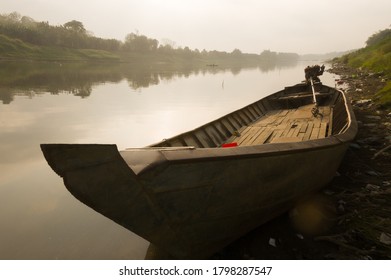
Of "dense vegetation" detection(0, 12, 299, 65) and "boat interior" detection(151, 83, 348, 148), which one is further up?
"dense vegetation" detection(0, 12, 299, 65)

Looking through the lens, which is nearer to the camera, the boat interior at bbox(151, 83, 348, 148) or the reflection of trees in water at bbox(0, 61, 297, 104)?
the boat interior at bbox(151, 83, 348, 148)

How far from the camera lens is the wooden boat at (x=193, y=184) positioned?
2.99 m

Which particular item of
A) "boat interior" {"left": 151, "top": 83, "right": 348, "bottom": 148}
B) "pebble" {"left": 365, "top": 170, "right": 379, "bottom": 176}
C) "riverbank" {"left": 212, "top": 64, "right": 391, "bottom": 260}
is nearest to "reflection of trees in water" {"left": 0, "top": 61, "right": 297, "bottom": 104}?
"boat interior" {"left": 151, "top": 83, "right": 348, "bottom": 148}

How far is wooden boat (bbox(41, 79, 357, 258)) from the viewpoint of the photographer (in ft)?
9.82

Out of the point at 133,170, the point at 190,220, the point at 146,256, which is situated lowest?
the point at 146,256

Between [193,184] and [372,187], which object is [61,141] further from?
[372,187]

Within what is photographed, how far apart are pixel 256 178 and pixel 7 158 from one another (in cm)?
784

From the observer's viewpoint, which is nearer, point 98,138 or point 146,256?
point 146,256

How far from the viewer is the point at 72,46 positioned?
9038 cm

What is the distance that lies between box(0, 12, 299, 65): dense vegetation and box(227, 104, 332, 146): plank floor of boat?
2902 inches

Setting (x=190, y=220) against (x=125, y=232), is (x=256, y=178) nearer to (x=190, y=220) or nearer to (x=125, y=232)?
(x=190, y=220)

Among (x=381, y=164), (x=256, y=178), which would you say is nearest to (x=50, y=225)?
(x=256, y=178)

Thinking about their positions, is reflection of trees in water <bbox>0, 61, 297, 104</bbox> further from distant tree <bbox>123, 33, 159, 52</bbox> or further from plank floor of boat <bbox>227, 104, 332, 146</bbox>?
distant tree <bbox>123, 33, 159, 52</bbox>

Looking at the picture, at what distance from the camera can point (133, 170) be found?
3.16m
